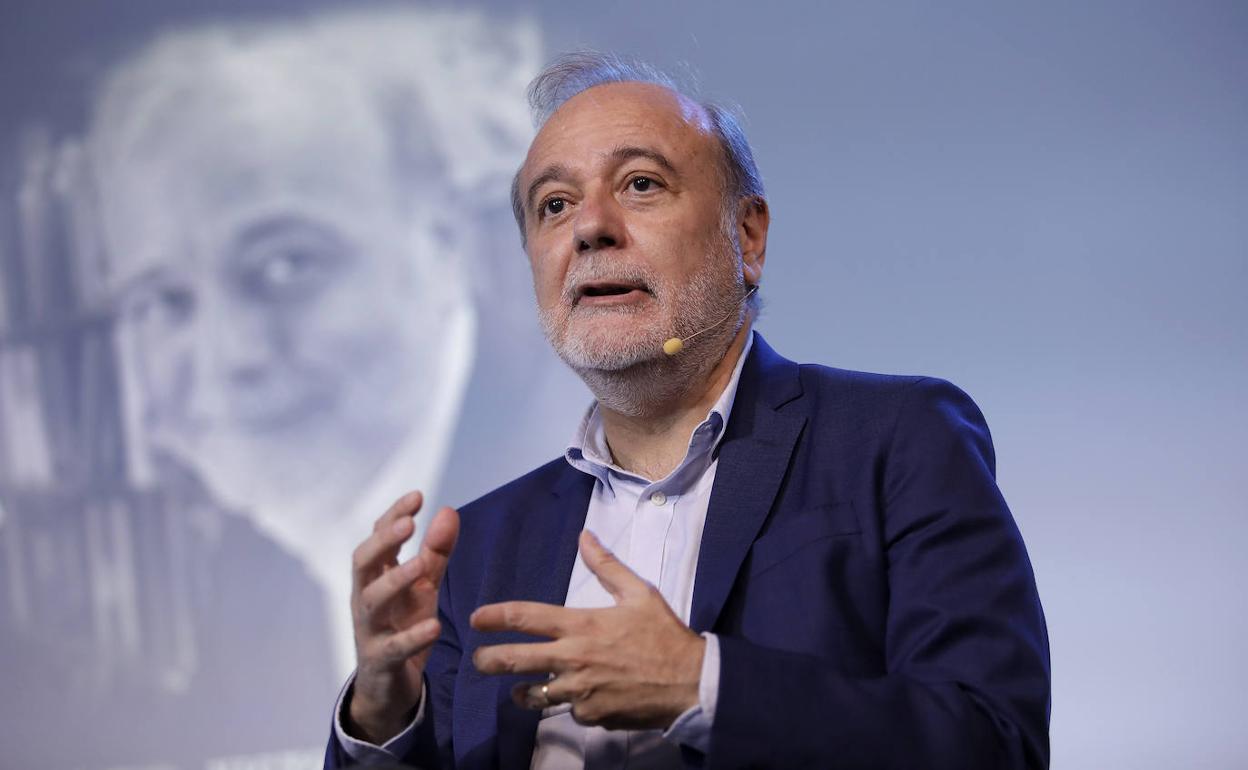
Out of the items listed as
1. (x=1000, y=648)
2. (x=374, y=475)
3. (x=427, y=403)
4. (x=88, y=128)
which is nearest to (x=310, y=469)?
(x=374, y=475)

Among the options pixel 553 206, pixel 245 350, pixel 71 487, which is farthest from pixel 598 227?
pixel 71 487

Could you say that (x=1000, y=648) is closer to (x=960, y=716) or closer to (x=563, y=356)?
(x=960, y=716)

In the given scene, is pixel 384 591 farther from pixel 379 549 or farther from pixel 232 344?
pixel 232 344

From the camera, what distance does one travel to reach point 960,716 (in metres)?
1.25

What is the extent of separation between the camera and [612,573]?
4.02 ft

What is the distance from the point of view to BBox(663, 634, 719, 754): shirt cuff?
3.90 feet

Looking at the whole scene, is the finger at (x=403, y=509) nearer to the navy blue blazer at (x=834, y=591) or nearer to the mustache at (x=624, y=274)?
the navy blue blazer at (x=834, y=591)

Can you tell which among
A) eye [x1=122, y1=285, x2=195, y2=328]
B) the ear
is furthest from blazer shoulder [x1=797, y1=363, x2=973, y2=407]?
eye [x1=122, y1=285, x2=195, y2=328]

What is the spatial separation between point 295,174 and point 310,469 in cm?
86

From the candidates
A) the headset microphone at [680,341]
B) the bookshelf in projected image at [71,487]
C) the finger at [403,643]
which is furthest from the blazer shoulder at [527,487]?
the bookshelf in projected image at [71,487]

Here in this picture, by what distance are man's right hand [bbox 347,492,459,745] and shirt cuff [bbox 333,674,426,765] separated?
0.8 inches

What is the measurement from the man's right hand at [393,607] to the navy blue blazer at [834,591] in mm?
102

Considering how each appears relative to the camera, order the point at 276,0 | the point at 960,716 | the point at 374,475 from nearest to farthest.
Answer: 1. the point at 960,716
2. the point at 374,475
3. the point at 276,0

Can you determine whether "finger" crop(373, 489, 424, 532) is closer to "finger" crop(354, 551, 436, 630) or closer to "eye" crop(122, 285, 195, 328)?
"finger" crop(354, 551, 436, 630)
